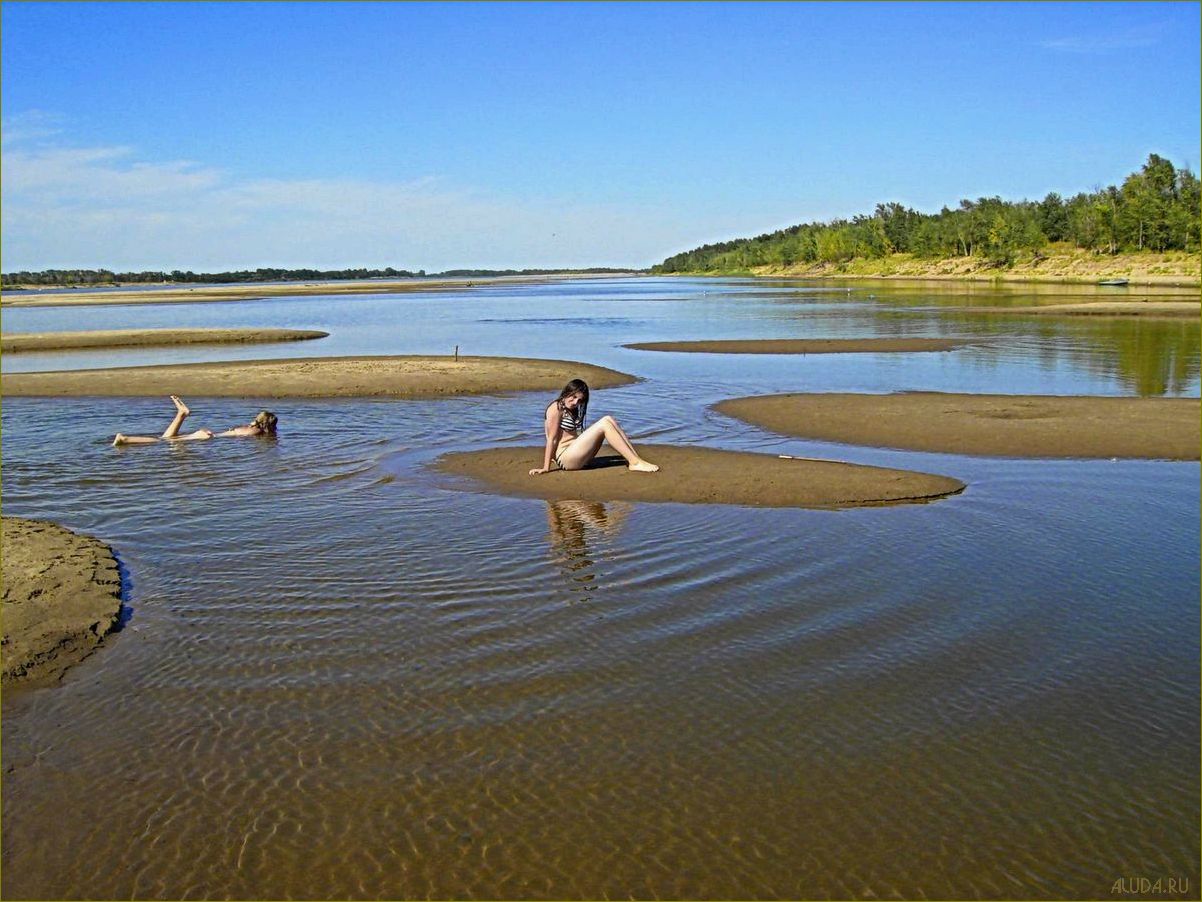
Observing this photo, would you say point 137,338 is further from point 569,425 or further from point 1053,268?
point 1053,268

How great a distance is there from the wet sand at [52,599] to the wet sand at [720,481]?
568 centimetres

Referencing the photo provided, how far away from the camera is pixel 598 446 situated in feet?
50.1

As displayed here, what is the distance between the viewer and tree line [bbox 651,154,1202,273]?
4114 inches

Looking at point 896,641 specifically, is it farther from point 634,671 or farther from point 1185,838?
point 1185,838

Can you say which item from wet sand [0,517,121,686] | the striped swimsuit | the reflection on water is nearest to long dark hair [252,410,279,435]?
the striped swimsuit

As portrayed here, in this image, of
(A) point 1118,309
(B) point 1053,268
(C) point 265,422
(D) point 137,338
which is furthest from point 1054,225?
(C) point 265,422

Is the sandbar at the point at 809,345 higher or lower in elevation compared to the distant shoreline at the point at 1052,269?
lower

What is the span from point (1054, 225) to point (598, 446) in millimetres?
132326

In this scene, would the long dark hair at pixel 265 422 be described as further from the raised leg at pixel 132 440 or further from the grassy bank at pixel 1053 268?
the grassy bank at pixel 1053 268

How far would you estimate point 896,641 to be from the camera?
8.45m

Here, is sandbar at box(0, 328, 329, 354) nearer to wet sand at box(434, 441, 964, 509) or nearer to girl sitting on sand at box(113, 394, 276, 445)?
girl sitting on sand at box(113, 394, 276, 445)

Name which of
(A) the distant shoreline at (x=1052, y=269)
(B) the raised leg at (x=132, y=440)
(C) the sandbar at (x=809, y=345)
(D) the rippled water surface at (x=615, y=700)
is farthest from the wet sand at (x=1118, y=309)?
(B) the raised leg at (x=132, y=440)

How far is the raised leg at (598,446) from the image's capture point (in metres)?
15.0

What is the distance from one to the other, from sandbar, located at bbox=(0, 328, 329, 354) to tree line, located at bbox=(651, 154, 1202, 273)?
93136 millimetres
